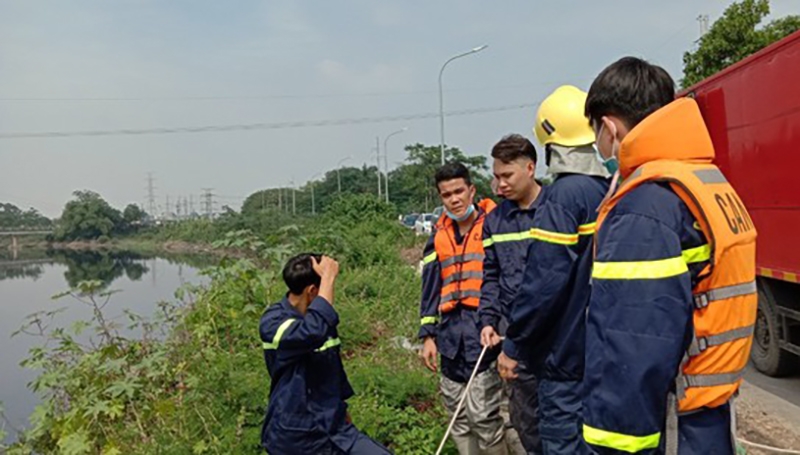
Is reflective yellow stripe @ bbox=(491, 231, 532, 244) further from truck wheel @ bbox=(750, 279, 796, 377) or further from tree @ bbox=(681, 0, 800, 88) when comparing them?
tree @ bbox=(681, 0, 800, 88)

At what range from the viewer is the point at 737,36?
13.7 m

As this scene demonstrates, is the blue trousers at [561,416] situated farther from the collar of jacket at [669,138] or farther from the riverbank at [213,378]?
the riverbank at [213,378]

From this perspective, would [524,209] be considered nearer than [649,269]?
No

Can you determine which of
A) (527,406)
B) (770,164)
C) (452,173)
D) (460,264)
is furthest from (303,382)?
(770,164)

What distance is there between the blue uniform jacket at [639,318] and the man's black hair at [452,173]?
2200 mm

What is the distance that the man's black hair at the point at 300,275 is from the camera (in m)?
3.12

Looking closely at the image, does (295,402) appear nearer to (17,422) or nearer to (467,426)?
(467,426)

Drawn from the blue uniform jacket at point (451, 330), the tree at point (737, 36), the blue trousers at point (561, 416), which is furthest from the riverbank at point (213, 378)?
the tree at point (737, 36)

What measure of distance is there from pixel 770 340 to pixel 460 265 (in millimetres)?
4040

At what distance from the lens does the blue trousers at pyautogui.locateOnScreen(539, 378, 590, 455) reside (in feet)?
7.73

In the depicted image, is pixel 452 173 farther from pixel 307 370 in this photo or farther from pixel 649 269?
pixel 649 269

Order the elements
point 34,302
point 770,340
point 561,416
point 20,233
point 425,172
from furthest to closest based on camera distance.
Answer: point 20,233 → point 425,172 → point 34,302 → point 770,340 → point 561,416

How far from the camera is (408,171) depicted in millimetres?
47500

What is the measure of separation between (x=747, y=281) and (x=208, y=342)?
6465 mm
